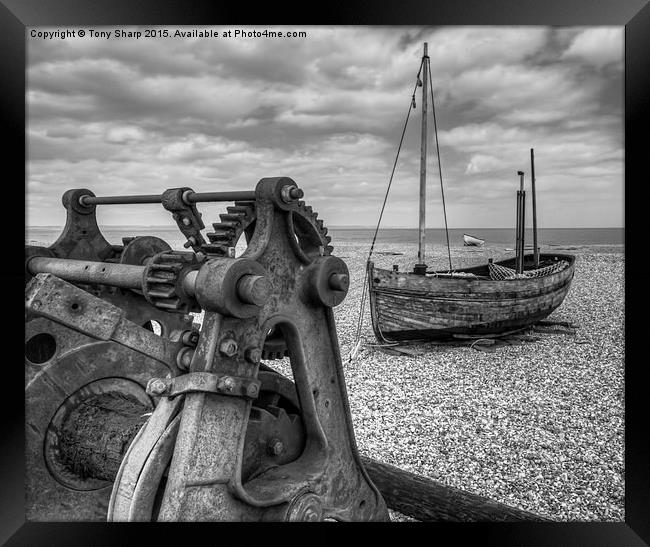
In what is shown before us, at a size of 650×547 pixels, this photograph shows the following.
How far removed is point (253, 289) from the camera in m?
2.13

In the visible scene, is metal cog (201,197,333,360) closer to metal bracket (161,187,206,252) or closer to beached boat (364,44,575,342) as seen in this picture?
metal bracket (161,187,206,252)

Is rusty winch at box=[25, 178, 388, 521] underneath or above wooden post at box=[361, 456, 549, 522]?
above

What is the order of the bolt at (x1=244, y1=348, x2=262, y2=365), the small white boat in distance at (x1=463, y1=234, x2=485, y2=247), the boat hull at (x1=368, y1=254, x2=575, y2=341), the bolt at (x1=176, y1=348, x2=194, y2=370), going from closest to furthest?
the bolt at (x1=244, y1=348, x2=262, y2=365) → the bolt at (x1=176, y1=348, x2=194, y2=370) → the boat hull at (x1=368, y1=254, x2=575, y2=341) → the small white boat in distance at (x1=463, y1=234, x2=485, y2=247)

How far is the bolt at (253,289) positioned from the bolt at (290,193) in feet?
1.49

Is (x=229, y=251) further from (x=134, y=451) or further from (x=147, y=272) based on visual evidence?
(x=134, y=451)

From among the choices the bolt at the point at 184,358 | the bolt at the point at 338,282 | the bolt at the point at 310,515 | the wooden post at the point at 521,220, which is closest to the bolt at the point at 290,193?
the bolt at the point at 338,282

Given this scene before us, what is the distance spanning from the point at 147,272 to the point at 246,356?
2.13ft

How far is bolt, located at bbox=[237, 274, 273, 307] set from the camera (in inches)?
84.0

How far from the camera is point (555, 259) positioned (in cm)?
1988

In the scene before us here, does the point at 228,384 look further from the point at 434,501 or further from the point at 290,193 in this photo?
the point at 434,501

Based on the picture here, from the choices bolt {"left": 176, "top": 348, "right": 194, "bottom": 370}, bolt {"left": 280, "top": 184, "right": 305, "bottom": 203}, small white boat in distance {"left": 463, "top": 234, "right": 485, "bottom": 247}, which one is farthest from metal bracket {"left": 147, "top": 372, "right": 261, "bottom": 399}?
small white boat in distance {"left": 463, "top": 234, "right": 485, "bottom": 247}

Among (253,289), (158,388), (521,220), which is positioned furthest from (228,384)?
(521,220)
